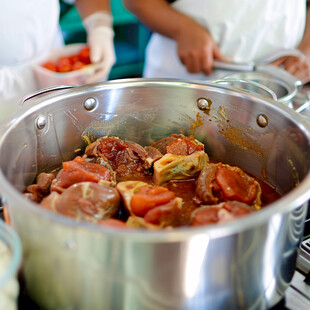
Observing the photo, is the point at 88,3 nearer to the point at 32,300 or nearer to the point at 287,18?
the point at 287,18

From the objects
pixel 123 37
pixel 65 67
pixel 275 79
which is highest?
pixel 275 79

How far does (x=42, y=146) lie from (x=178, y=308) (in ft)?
2.38

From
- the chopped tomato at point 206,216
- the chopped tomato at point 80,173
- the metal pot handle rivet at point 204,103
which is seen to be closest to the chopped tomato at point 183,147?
the metal pot handle rivet at point 204,103

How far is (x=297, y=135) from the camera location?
3.56 feet

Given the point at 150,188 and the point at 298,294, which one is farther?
the point at 150,188

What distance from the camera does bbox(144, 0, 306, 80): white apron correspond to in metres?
2.06

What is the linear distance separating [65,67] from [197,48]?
3.06 ft

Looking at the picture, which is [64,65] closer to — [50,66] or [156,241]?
[50,66]

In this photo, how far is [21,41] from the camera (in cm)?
200

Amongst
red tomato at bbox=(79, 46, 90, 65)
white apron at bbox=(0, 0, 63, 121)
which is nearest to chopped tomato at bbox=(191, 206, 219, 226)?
white apron at bbox=(0, 0, 63, 121)

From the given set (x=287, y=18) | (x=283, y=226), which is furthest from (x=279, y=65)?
(x=283, y=226)

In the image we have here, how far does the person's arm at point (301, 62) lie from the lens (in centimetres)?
216

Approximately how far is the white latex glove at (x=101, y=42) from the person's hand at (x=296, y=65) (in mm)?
1084

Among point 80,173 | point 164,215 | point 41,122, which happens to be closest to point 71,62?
point 41,122
